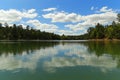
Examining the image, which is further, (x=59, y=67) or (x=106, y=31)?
(x=106, y=31)

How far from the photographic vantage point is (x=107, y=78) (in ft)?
25.4

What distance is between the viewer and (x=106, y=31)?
96.4m

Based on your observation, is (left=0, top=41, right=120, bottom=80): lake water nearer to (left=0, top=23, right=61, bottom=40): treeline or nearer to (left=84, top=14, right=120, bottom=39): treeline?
(left=84, top=14, right=120, bottom=39): treeline

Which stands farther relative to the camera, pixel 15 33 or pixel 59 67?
pixel 15 33

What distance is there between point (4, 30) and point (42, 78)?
9695 cm

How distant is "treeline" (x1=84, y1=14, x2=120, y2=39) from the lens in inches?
3300

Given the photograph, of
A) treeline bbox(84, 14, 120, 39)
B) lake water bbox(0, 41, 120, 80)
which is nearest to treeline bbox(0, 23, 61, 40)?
treeline bbox(84, 14, 120, 39)

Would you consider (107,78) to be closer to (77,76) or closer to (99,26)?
(77,76)

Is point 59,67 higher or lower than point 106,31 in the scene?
lower

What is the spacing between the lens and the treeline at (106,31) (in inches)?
3300

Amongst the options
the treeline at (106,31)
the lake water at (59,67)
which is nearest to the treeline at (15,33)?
the treeline at (106,31)

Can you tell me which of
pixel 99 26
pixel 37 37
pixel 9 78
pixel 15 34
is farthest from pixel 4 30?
pixel 9 78

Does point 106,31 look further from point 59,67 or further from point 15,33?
point 59,67

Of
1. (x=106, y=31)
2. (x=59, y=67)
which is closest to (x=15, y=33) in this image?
(x=106, y=31)
